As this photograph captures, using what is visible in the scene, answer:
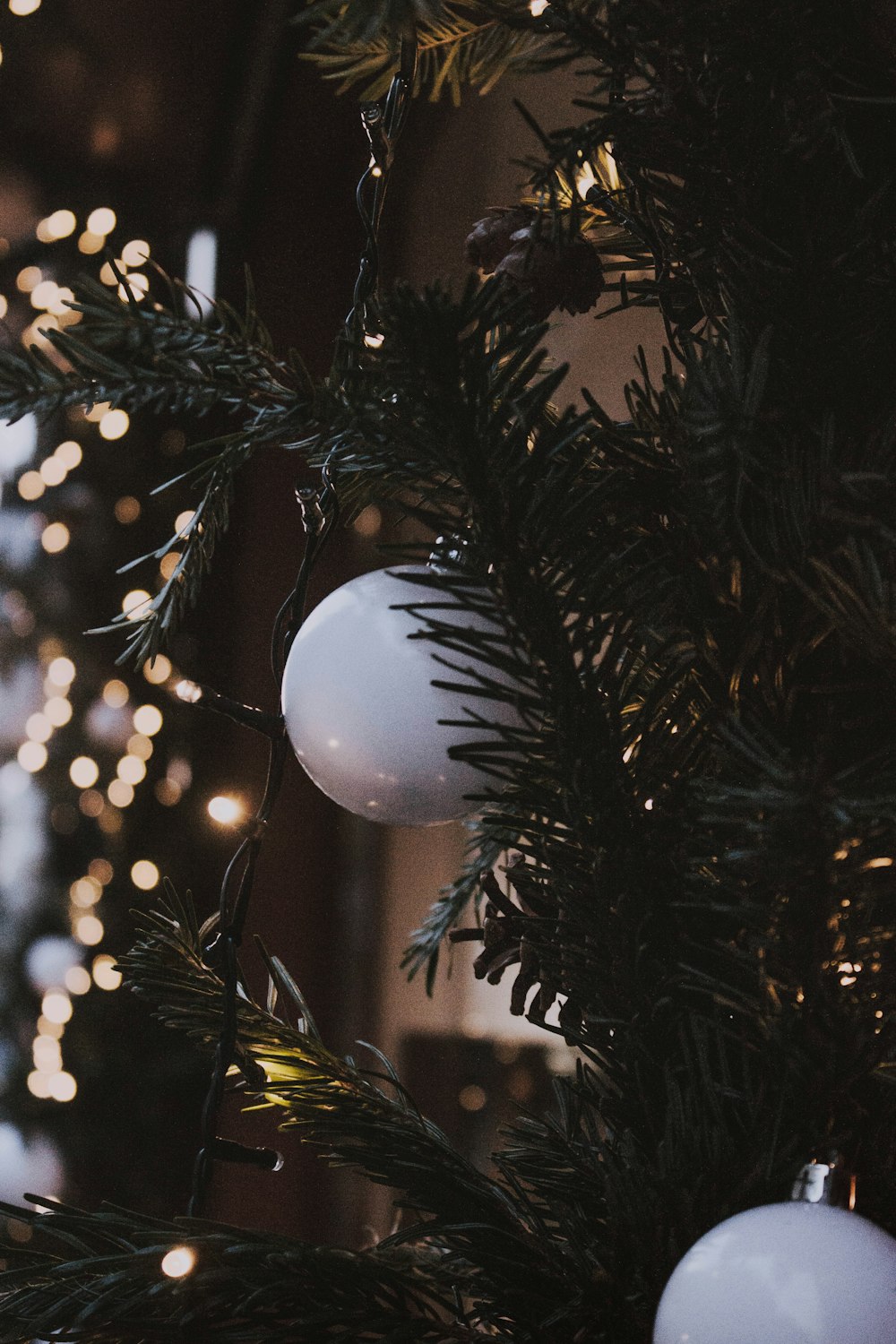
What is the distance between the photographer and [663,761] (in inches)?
11.4

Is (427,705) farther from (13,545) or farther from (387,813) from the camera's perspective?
(13,545)

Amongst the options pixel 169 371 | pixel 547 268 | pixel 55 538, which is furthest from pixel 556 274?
pixel 55 538

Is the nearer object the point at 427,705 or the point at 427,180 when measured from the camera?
the point at 427,705

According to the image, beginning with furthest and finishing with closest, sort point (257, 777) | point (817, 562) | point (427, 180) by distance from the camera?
point (427, 180) → point (257, 777) → point (817, 562)

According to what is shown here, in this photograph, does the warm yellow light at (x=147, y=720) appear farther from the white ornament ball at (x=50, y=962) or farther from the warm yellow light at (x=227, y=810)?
the warm yellow light at (x=227, y=810)

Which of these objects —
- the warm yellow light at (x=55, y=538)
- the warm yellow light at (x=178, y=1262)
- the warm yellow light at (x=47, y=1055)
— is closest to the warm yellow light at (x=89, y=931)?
the warm yellow light at (x=47, y=1055)

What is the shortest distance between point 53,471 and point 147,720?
37 cm

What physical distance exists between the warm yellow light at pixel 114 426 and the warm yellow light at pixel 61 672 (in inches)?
12.2

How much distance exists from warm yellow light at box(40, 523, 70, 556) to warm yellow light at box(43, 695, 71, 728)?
0.20m

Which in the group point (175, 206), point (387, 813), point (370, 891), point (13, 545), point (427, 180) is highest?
point (427, 180)

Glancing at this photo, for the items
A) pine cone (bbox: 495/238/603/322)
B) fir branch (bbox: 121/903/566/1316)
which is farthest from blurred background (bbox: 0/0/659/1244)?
pine cone (bbox: 495/238/603/322)

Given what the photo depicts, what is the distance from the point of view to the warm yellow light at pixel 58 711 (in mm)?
1418

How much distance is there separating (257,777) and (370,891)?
243 millimetres

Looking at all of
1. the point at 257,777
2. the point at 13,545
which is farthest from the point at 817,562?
the point at 13,545
